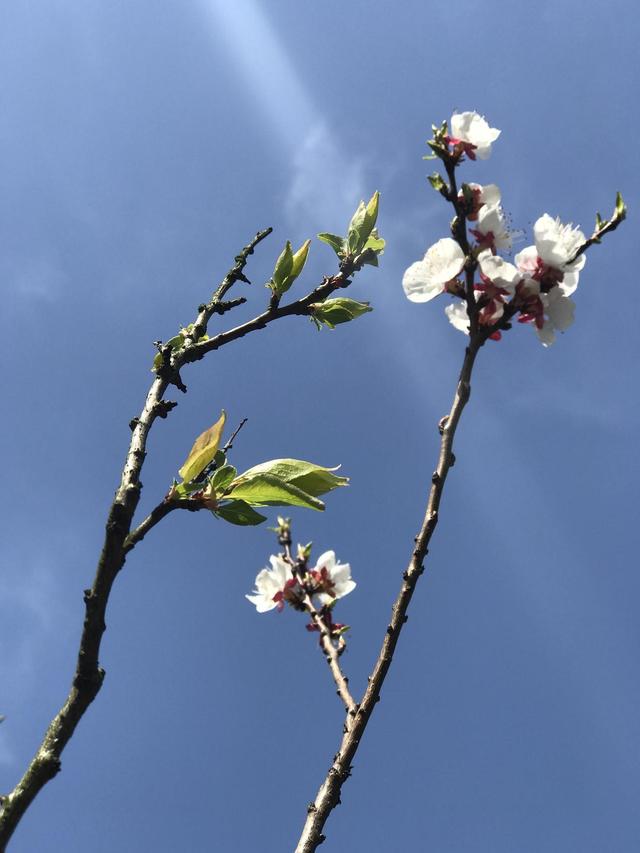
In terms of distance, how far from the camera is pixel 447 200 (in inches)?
60.9

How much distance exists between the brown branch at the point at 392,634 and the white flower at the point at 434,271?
0.78 ft

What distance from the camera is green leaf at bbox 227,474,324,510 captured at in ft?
6.03

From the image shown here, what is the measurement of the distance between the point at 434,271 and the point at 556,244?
1.01 ft

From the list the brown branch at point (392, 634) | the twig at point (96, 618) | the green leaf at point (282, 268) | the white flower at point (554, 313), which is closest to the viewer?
the twig at point (96, 618)

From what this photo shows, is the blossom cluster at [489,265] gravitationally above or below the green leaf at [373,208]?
below

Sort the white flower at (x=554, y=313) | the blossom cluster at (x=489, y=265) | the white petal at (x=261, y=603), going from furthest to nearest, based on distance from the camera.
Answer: the white petal at (x=261, y=603)
the white flower at (x=554, y=313)
the blossom cluster at (x=489, y=265)

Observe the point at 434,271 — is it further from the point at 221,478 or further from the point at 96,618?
the point at 96,618

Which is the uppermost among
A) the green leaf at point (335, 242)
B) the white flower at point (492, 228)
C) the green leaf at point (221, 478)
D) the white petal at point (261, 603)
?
the green leaf at point (335, 242)

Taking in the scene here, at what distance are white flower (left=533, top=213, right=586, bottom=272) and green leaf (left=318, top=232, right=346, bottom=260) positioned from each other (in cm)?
94

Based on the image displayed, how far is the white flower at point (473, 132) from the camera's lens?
1.72 meters

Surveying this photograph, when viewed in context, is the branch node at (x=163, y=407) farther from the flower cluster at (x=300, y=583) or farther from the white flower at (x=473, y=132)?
the flower cluster at (x=300, y=583)

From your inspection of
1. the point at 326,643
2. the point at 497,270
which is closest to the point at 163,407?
the point at 497,270

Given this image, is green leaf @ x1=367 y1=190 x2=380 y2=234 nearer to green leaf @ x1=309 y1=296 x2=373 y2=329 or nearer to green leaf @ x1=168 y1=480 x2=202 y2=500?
green leaf @ x1=309 y1=296 x2=373 y2=329

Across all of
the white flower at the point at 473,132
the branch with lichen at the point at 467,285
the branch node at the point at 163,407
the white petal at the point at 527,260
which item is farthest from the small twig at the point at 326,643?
the white flower at the point at 473,132
